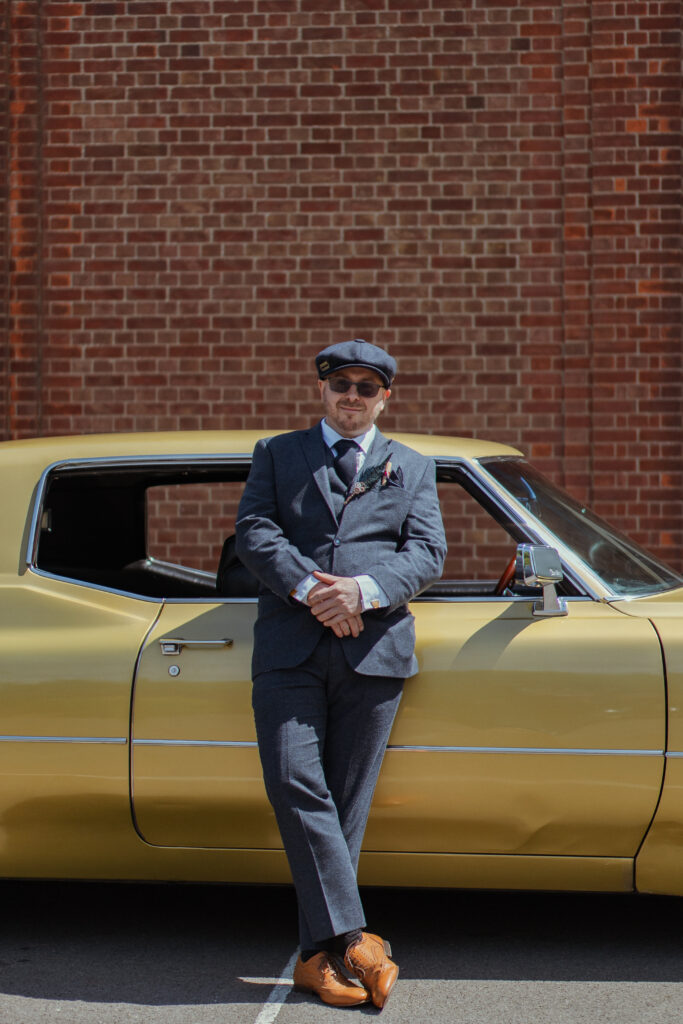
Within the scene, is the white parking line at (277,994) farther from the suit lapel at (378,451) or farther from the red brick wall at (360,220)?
the red brick wall at (360,220)

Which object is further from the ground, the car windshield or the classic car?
the car windshield

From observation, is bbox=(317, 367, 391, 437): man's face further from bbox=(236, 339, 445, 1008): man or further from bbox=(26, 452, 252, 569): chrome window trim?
bbox=(26, 452, 252, 569): chrome window trim

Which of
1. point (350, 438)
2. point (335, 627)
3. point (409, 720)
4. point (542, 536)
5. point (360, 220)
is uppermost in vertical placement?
point (360, 220)

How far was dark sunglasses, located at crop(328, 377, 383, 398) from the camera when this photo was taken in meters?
3.58

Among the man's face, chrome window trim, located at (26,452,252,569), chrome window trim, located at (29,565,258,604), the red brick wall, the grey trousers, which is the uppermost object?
the red brick wall

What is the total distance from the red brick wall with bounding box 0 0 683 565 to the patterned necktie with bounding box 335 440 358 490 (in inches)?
155

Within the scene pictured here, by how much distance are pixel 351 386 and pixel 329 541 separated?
0.46 meters

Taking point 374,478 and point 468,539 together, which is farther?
point 468,539

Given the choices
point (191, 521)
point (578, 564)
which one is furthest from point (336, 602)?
point (191, 521)

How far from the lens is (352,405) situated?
3.60 m

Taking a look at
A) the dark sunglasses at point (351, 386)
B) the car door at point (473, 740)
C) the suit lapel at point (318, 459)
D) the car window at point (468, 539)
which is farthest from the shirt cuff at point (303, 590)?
the car window at point (468, 539)

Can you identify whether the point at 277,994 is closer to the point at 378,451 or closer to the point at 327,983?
the point at 327,983

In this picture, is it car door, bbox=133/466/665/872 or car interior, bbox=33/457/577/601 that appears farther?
car interior, bbox=33/457/577/601

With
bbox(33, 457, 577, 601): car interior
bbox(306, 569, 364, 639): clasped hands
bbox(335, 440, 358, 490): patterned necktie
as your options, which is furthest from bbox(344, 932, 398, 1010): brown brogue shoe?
bbox(335, 440, 358, 490): patterned necktie
